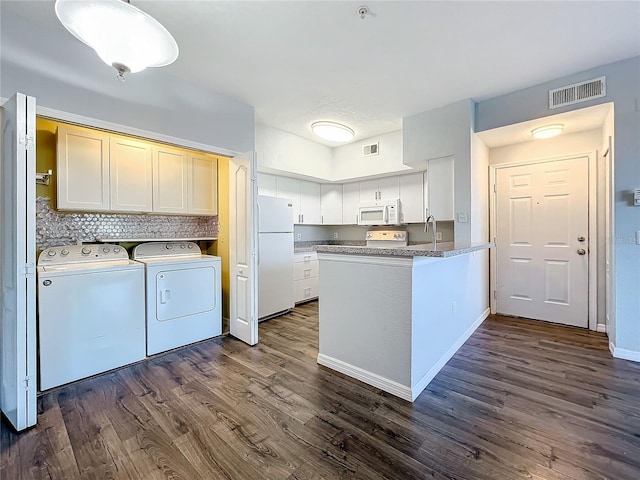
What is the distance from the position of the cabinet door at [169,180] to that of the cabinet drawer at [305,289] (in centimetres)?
212

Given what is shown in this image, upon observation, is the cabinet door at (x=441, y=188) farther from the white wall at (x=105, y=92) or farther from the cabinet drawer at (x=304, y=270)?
the white wall at (x=105, y=92)

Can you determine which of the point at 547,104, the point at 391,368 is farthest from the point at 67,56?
the point at 547,104

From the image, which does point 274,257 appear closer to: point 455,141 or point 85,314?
point 85,314

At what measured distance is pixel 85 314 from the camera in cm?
241

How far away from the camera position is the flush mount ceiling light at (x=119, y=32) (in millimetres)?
1301

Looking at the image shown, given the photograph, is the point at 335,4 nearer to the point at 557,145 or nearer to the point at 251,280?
the point at 251,280

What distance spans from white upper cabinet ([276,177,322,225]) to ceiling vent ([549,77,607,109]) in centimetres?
346

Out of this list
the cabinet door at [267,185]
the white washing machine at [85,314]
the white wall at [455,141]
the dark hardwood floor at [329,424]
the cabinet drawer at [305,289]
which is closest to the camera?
the dark hardwood floor at [329,424]

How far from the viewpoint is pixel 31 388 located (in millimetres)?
1810

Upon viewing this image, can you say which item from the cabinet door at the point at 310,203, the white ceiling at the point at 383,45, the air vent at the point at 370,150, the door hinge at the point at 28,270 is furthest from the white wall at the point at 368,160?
the door hinge at the point at 28,270

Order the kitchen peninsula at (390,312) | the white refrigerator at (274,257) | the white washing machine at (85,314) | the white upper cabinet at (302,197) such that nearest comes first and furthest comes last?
the kitchen peninsula at (390,312)
the white washing machine at (85,314)
the white refrigerator at (274,257)
the white upper cabinet at (302,197)

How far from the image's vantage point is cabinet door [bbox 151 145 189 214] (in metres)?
3.14

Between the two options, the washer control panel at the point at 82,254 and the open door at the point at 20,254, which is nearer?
the open door at the point at 20,254

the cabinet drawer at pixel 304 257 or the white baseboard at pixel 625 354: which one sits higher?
the cabinet drawer at pixel 304 257
